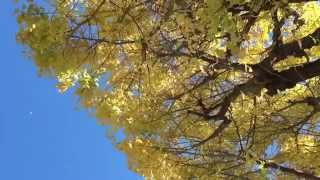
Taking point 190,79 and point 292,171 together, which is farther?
point 292,171

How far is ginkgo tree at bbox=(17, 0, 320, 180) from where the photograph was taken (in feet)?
17.1

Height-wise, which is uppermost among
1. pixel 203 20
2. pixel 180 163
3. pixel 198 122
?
pixel 203 20

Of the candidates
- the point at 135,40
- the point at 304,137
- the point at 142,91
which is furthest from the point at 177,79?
the point at 304,137

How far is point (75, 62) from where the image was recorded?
18.4 feet

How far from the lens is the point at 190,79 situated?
281 inches

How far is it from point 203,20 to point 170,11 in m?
0.89

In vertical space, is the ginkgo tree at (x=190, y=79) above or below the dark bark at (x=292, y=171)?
above

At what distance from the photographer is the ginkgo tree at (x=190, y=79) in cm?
522

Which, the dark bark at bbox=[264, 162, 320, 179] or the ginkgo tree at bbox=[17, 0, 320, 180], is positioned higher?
the ginkgo tree at bbox=[17, 0, 320, 180]

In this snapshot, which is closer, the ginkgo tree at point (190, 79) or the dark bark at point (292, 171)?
the ginkgo tree at point (190, 79)

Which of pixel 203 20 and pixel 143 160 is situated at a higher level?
pixel 203 20

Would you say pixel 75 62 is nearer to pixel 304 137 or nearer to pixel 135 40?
pixel 135 40

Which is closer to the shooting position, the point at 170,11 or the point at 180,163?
the point at 170,11

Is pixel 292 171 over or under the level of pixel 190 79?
under
